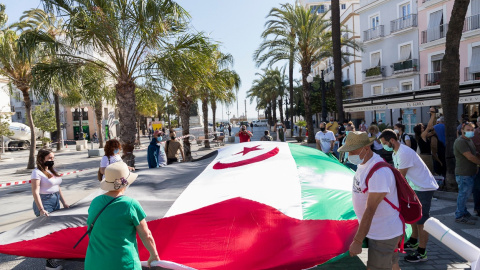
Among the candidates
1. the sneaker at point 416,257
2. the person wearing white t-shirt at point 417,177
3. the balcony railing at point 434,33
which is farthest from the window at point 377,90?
the sneaker at point 416,257

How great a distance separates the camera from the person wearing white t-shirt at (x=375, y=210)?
301cm

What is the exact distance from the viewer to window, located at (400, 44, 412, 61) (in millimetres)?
30133

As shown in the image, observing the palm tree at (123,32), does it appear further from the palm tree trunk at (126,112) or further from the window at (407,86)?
the window at (407,86)

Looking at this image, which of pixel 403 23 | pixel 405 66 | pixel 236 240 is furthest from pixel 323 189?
pixel 403 23

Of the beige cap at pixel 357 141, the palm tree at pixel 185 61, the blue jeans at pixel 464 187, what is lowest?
the blue jeans at pixel 464 187

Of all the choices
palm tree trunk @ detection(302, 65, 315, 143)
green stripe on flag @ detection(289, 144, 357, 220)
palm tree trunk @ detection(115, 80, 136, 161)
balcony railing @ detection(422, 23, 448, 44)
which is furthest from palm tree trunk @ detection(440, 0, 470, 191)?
balcony railing @ detection(422, 23, 448, 44)

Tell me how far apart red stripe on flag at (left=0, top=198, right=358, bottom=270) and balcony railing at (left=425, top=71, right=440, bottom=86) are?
2761 cm

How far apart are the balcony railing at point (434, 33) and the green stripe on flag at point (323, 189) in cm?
2589

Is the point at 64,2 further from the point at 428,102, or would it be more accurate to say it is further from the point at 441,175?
the point at 428,102

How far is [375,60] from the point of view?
3394cm

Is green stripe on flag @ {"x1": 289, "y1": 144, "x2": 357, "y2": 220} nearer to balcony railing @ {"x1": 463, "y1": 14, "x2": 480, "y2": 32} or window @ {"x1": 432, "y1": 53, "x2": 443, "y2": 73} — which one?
balcony railing @ {"x1": 463, "y1": 14, "x2": 480, "y2": 32}

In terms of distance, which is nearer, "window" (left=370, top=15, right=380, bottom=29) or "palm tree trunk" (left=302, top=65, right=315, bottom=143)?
"palm tree trunk" (left=302, top=65, right=315, bottom=143)

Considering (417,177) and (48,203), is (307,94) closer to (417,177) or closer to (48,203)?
(417,177)

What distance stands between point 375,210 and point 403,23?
104 feet
